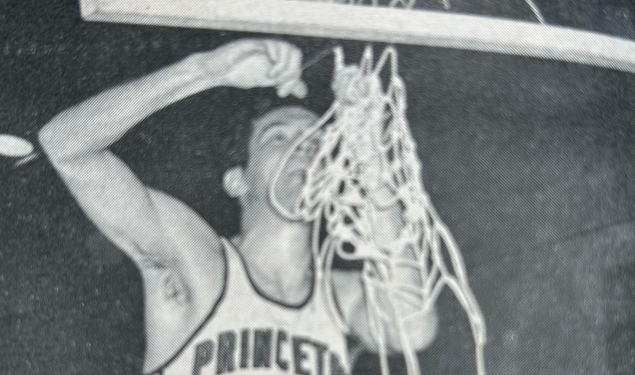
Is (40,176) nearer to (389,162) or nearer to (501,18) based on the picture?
(389,162)

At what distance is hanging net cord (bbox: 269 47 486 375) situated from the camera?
0.69 meters

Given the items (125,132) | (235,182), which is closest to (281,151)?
(235,182)

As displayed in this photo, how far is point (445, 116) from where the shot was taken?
739mm

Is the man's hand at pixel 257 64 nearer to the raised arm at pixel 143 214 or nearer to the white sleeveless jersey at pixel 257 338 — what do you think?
the raised arm at pixel 143 214

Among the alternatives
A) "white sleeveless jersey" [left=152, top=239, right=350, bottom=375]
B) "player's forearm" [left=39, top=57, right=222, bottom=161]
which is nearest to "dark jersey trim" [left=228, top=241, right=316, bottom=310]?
"white sleeveless jersey" [left=152, top=239, right=350, bottom=375]

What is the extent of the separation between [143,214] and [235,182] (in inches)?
3.9

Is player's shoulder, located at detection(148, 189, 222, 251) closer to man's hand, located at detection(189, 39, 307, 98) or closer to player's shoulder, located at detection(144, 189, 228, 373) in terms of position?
player's shoulder, located at detection(144, 189, 228, 373)

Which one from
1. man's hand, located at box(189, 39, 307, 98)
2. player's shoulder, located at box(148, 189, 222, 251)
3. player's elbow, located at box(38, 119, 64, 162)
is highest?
man's hand, located at box(189, 39, 307, 98)

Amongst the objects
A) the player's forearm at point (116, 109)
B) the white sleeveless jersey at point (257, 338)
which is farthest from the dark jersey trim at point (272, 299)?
→ the player's forearm at point (116, 109)

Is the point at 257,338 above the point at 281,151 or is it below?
below

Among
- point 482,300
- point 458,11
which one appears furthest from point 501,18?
point 482,300

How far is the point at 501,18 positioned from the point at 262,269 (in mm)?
394

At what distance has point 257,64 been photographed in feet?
2.36

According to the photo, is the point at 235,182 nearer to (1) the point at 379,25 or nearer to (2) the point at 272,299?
(2) the point at 272,299
